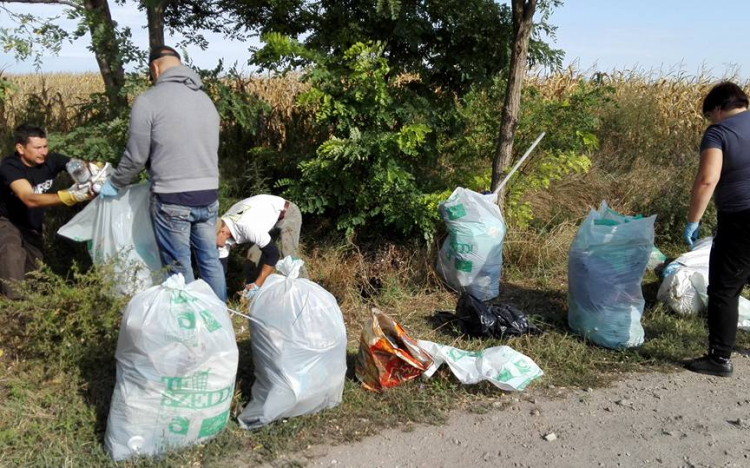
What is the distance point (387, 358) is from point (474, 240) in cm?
170

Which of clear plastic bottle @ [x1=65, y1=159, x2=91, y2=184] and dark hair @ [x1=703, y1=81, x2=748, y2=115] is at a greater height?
dark hair @ [x1=703, y1=81, x2=748, y2=115]

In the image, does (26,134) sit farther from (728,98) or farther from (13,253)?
(728,98)

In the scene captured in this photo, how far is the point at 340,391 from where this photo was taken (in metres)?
3.59

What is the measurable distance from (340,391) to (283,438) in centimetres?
45

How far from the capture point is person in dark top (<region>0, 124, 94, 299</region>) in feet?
14.0

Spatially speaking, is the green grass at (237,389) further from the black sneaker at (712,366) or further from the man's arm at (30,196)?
the man's arm at (30,196)

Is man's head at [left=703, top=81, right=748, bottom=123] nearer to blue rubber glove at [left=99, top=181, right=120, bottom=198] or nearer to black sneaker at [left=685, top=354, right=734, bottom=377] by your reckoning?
black sneaker at [left=685, top=354, right=734, bottom=377]

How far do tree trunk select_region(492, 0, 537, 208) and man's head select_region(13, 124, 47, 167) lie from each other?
3709 mm

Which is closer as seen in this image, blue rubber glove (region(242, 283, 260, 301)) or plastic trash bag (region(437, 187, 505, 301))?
blue rubber glove (region(242, 283, 260, 301))

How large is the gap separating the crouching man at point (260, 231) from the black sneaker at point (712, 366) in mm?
2945

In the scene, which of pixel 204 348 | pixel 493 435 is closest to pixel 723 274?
pixel 493 435

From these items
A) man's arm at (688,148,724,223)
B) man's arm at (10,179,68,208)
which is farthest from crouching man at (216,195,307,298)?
man's arm at (688,148,724,223)

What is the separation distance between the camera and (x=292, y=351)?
3.37 metres

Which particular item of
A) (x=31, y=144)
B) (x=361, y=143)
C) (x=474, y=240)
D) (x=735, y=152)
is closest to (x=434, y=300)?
(x=474, y=240)
